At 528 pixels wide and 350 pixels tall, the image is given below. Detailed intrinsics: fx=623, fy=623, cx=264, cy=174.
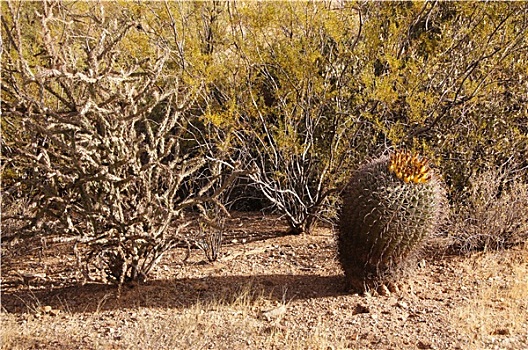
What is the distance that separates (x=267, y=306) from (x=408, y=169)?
1474 millimetres

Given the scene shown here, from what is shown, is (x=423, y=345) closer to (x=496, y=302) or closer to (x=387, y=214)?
(x=387, y=214)

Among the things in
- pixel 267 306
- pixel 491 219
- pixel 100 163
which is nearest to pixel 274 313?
pixel 267 306

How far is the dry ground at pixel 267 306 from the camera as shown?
417cm

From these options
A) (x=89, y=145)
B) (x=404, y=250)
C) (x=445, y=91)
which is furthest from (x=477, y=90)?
(x=89, y=145)

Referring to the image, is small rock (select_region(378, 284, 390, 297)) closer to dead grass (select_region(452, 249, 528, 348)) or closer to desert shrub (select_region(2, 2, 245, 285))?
dead grass (select_region(452, 249, 528, 348))

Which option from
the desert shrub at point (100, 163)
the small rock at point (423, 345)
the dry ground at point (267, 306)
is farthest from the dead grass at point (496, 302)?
the desert shrub at point (100, 163)

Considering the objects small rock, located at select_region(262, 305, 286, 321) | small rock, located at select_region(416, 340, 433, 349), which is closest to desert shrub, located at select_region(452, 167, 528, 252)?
small rock, located at select_region(416, 340, 433, 349)

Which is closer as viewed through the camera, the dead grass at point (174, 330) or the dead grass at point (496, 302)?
the dead grass at point (174, 330)

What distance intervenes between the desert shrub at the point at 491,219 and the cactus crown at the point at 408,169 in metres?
1.38

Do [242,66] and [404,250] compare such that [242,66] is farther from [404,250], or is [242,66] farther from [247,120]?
[404,250]

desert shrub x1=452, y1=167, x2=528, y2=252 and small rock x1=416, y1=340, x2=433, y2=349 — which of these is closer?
small rock x1=416, y1=340, x2=433, y2=349

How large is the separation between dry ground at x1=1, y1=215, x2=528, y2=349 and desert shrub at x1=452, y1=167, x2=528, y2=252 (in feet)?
0.48

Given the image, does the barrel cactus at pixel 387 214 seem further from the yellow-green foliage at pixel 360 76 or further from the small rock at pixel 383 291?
the yellow-green foliage at pixel 360 76

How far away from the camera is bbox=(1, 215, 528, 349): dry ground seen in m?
4.17
